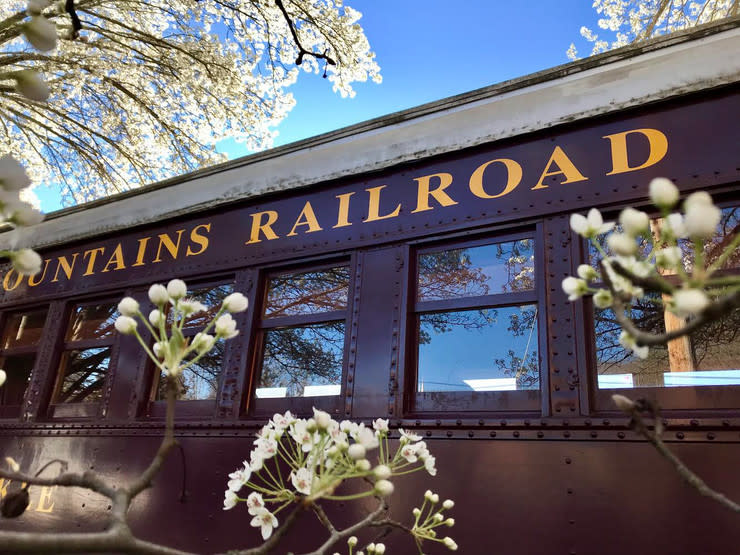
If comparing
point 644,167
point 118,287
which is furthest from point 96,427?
point 644,167

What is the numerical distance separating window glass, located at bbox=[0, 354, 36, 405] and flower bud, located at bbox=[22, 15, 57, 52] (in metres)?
4.07

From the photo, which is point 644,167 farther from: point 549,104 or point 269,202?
point 269,202

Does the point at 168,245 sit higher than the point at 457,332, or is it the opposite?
the point at 168,245

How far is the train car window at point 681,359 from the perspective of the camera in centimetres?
202

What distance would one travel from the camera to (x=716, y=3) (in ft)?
28.0

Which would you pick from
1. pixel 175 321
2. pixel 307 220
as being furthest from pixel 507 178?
pixel 175 321

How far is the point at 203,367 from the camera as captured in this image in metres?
3.26

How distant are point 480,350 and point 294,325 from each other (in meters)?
1.11

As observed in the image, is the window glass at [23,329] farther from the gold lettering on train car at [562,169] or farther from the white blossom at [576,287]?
the white blossom at [576,287]

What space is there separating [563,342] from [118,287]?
10.0 feet

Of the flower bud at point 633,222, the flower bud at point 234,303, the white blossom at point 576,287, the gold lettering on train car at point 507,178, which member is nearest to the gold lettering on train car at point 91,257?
the gold lettering on train car at point 507,178

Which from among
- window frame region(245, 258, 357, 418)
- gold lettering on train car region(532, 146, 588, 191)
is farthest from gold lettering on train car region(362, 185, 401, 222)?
Answer: gold lettering on train car region(532, 146, 588, 191)

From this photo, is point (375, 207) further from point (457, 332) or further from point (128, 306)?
point (128, 306)

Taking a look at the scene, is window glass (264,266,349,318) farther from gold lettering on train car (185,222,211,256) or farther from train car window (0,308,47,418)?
train car window (0,308,47,418)
